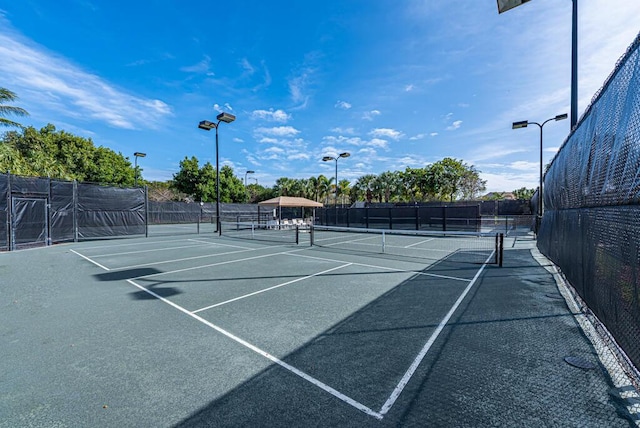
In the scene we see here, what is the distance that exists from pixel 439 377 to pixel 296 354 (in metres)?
1.53

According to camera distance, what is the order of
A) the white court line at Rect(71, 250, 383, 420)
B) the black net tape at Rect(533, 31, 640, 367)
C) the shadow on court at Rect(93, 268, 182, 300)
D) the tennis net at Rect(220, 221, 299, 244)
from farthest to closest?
the tennis net at Rect(220, 221, 299, 244) → the shadow on court at Rect(93, 268, 182, 300) → the black net tape at Rect(533, 31, 640, 367) → the white court line at Rect(71, 250, 383, 420)

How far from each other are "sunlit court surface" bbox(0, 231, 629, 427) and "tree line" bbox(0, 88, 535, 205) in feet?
60.1

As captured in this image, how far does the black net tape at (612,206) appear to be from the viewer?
2592 mm

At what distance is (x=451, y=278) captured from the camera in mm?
6961

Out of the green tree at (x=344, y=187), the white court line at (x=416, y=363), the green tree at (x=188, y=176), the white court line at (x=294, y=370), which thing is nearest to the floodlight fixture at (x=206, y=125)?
the white court line at (x=294, y=370)

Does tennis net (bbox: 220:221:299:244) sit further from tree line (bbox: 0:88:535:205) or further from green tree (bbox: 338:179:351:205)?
green tree (bbox: 338:179:351:205)

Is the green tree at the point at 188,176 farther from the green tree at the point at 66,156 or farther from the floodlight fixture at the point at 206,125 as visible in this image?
the floodlight fixture at the point at 206,125

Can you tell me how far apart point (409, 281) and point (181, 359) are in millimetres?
5082

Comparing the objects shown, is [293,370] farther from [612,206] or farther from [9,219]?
[9,219]

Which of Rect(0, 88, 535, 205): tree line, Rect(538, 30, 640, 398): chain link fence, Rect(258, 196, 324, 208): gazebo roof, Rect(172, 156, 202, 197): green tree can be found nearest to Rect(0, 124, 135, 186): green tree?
Rect(0, 88, 535, 205): tree line

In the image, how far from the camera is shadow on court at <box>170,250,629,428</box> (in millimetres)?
2270

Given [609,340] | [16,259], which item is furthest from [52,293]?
[609,340]

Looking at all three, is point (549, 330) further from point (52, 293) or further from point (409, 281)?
point (52, 293)

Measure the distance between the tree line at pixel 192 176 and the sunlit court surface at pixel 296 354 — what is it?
18330mm
